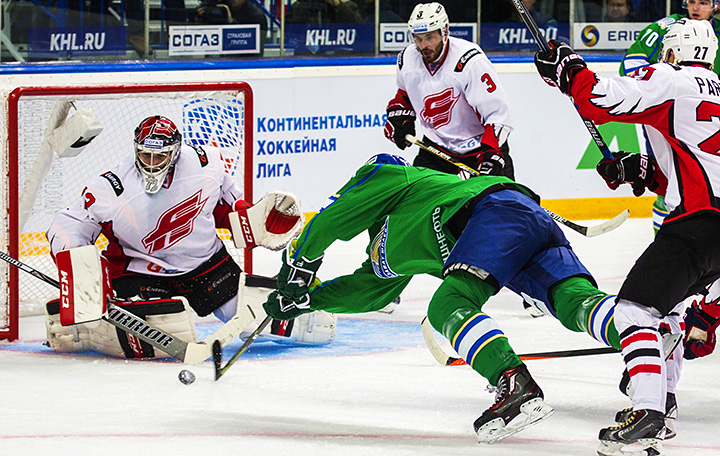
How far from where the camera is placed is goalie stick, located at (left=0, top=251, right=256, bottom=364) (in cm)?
305

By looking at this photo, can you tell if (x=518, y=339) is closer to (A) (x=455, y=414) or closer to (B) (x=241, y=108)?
(A) (x=455, y=414)

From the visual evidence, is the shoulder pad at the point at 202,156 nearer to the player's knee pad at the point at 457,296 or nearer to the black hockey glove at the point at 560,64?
the black hockey glove at the point at 560,64

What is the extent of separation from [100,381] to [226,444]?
0.77m

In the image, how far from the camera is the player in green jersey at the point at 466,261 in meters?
2.17

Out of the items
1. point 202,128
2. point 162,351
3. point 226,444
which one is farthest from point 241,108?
point 226,444

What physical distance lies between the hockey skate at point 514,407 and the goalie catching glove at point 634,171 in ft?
2.55

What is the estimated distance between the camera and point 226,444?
7.90 feet

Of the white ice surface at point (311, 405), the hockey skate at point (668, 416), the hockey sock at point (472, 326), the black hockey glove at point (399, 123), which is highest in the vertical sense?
the black hockey glove at point (399, 123)

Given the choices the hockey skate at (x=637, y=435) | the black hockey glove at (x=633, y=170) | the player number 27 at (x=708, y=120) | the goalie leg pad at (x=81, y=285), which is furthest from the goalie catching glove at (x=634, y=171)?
the goalie leg pad at (x=81, y=285)

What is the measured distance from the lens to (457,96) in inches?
165

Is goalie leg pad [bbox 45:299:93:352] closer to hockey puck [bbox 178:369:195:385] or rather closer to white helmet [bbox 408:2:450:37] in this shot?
hockey puck [bbox 178:369:195:385]

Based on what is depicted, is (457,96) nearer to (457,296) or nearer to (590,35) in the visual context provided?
(457,296)

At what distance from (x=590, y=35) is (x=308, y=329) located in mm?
3376

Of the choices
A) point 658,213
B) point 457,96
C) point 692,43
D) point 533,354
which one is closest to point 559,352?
point 533,354
